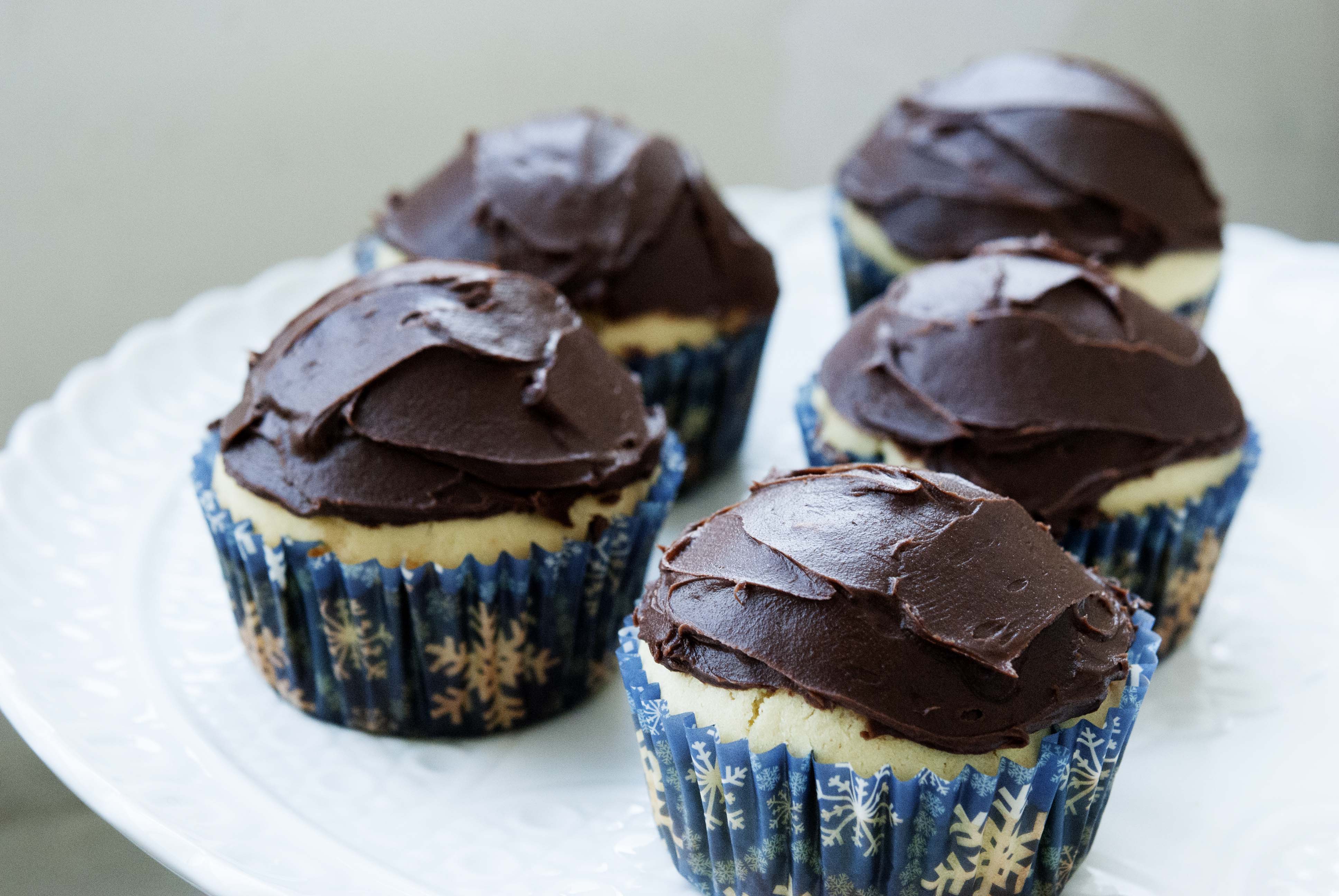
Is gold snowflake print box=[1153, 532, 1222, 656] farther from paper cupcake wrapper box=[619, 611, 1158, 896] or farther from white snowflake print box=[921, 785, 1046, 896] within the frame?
white snowflake print box=[921, 785, 1046, 896]

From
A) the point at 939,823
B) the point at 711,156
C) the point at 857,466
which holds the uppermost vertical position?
the point at 857,466

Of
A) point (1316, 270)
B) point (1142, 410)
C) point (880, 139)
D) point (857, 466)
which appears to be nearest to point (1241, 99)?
point (1316, 270)

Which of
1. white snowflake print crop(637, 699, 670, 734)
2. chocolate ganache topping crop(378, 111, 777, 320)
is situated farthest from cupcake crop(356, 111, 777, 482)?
white snowflake print crop(637, 699, 670, 734)

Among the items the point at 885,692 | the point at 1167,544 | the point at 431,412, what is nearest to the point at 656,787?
the point at 885,692

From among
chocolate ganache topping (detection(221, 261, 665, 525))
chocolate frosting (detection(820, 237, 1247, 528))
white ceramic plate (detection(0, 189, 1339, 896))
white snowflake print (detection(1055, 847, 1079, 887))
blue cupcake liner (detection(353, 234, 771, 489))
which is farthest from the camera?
blue cupcake liner (detection(353, 234, 771, 489))

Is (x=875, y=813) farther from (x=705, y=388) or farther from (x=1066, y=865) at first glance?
(x=705, y=388)

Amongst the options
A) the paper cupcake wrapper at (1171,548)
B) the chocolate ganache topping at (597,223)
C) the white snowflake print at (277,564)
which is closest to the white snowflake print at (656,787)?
the white snowflake print at (277,564)

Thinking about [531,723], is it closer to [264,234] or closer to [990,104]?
[990,104]
